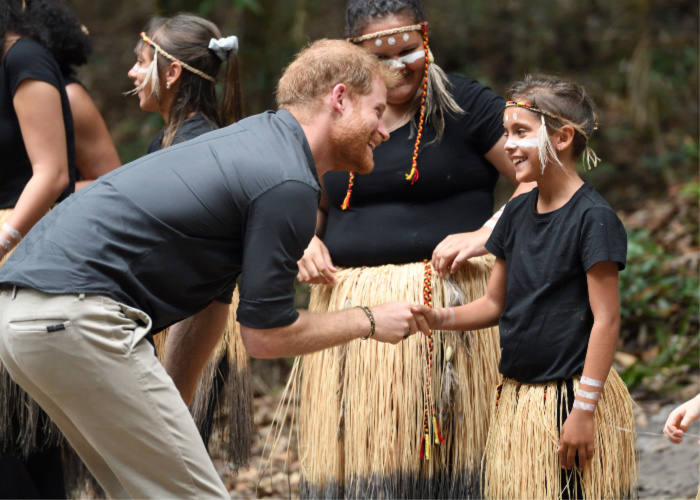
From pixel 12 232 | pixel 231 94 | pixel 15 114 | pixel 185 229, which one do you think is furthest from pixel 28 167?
pixel 185 229

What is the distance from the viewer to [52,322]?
5.56 ft

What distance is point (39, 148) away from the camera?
8.23 ft

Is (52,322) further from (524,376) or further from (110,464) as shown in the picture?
(524,376)

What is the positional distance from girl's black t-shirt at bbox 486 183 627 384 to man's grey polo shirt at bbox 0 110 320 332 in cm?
62

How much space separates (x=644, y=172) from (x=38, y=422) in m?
4.76

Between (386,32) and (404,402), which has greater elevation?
(386,32)

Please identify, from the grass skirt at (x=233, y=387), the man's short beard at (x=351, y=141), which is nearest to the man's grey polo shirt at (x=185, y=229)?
the man's short beard at (x=351, y=141)

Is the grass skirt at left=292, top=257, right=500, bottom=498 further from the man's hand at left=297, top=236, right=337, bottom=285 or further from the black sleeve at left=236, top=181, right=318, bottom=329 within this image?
the black sleeve at left=236, top=181, right=318, bottom=329

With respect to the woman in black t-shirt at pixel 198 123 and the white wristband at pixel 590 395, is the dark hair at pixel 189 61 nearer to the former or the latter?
the woman in black t-shirt at pixel 198 123

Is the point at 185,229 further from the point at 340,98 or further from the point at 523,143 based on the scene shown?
the point at 523,143

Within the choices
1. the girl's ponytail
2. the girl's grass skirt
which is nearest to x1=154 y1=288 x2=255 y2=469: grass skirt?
the girl's ponytail

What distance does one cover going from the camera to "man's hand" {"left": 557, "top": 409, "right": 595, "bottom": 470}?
79.0 inches

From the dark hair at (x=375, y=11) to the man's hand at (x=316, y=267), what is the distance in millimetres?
661

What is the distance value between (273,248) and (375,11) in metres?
1.01
